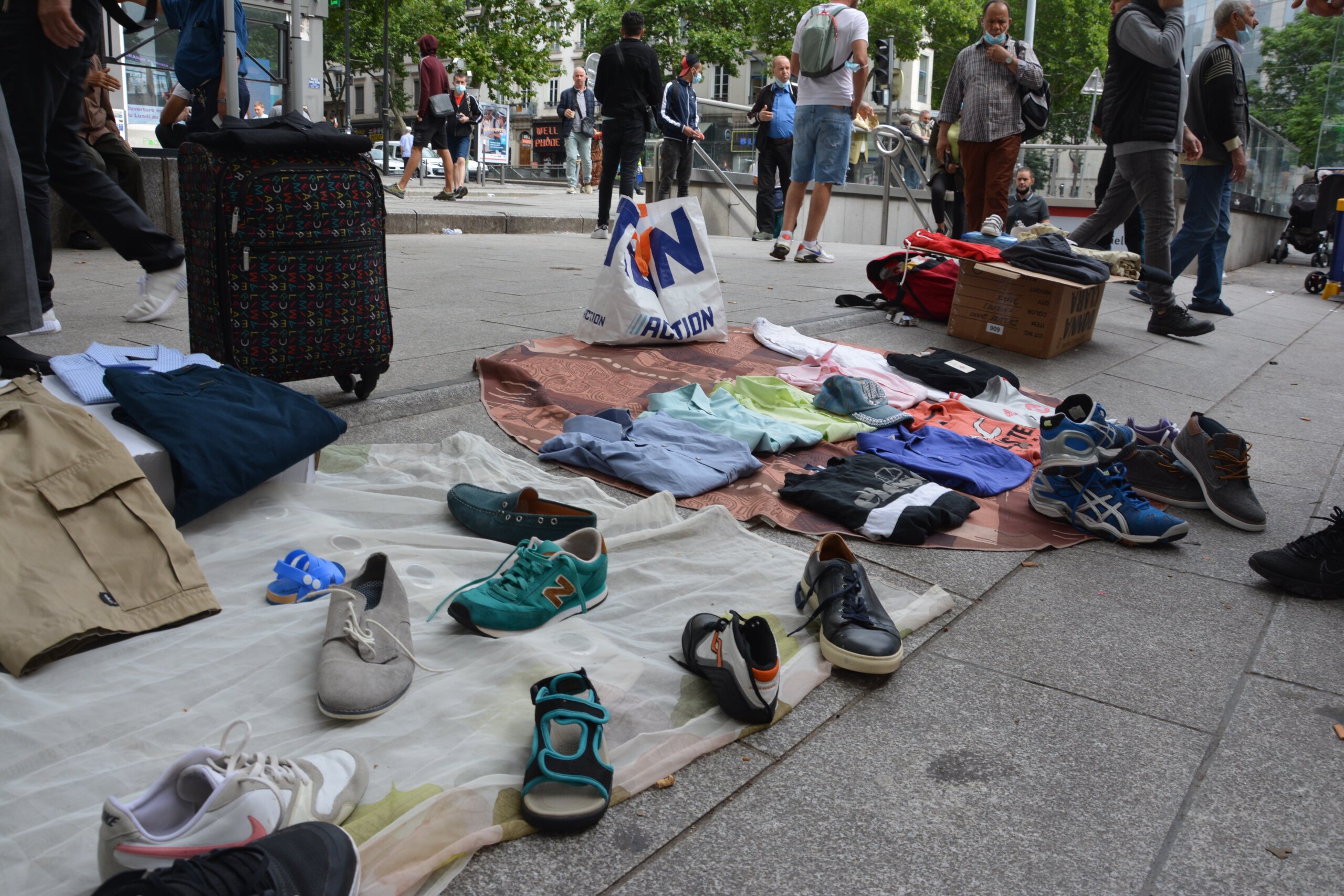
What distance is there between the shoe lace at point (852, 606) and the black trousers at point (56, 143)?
281 cm

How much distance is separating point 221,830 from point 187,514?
128cm

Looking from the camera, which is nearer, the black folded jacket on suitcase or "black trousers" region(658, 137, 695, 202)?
the black folded jacket on suitcase

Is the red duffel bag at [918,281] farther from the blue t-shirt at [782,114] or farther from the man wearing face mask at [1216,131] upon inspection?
the blue t-shirt at [782,114]

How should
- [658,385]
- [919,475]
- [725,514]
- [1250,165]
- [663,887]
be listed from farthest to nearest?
[1250,165] → [658,385] → [919,475] → [725,514] → [663,887]

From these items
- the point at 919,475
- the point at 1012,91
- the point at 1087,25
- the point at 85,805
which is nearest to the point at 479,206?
the point at 1012,91

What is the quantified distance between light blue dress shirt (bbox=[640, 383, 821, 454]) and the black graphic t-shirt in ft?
0.86

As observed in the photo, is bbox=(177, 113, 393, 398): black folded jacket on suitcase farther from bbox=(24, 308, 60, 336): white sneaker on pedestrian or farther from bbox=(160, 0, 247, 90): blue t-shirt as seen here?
bbox=(160, 0, 247, 90): blue t-shirt

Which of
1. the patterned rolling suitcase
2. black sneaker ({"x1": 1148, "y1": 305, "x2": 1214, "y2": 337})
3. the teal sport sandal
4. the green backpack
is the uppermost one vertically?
the green backpack

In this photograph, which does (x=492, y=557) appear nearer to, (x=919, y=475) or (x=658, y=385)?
(x=919, y=475)

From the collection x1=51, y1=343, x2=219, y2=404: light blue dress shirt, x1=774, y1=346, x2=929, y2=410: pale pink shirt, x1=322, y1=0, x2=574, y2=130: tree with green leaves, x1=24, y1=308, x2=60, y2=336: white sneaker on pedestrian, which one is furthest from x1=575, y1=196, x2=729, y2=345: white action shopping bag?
x1=322, y1=0, x2=574, y2=130: tree with green leaves

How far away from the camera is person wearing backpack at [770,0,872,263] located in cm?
732

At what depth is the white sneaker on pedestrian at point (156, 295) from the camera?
14.9ft

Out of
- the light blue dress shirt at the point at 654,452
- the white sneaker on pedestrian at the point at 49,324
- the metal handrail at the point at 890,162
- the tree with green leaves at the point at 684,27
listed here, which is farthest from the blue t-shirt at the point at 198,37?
the tree with green leaves at the point at 684,27

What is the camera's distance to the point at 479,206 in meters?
12.6
